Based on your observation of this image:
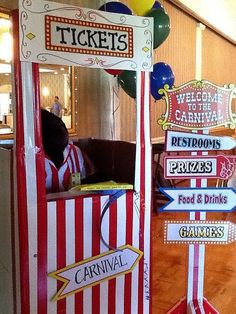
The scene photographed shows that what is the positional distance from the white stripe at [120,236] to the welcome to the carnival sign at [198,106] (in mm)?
447

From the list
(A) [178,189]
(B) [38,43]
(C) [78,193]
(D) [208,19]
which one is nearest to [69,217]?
(C) [78,193]

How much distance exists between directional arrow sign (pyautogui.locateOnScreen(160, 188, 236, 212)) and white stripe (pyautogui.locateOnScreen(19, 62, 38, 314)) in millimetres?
674

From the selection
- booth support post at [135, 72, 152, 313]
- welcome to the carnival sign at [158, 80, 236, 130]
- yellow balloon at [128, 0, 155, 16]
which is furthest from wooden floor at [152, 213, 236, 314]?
yellow balloon at [128, 0, 155, 16]

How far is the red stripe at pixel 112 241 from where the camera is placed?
5.91 ft

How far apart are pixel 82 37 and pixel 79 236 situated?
89 cm

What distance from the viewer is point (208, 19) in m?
6.87

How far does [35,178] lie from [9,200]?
A: 0.22 m

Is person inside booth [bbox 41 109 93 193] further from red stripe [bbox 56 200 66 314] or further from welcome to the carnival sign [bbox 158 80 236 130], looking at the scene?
welcome to the carnival sign [bbox 158 80 236 130]

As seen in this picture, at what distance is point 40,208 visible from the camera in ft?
5.28

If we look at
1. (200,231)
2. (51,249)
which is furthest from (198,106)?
(51,249)

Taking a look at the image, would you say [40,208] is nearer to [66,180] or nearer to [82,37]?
[66,180]

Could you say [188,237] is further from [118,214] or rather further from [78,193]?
[78,193]

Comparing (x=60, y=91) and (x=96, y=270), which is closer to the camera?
(x=96, y=270)

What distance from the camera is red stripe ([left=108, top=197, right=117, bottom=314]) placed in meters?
1.80
